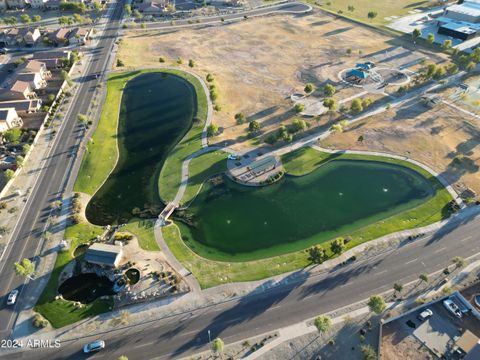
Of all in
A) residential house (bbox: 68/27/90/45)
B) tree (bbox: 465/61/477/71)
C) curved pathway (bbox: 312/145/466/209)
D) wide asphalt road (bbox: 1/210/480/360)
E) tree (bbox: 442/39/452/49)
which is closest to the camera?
wide asphalt road (bbox: 1/210/480/360)

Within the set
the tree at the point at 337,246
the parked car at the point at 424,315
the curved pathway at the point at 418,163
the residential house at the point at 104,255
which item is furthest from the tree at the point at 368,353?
the residential house at the point at 104,255

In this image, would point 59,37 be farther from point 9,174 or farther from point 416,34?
point 416,34

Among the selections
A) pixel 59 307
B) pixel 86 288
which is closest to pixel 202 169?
pixel 86 288

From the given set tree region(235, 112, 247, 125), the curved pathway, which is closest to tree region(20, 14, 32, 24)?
tree region(235, 112, 247, 125)

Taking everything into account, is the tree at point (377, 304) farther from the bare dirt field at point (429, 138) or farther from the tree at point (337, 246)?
the bare dirt field at point (429, 138)

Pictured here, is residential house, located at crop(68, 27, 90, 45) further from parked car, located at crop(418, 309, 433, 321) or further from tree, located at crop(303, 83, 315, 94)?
parked car, located at crop(418, 309, 433, 321)

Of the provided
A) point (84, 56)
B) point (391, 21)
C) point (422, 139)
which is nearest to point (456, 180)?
point (422, 139)
